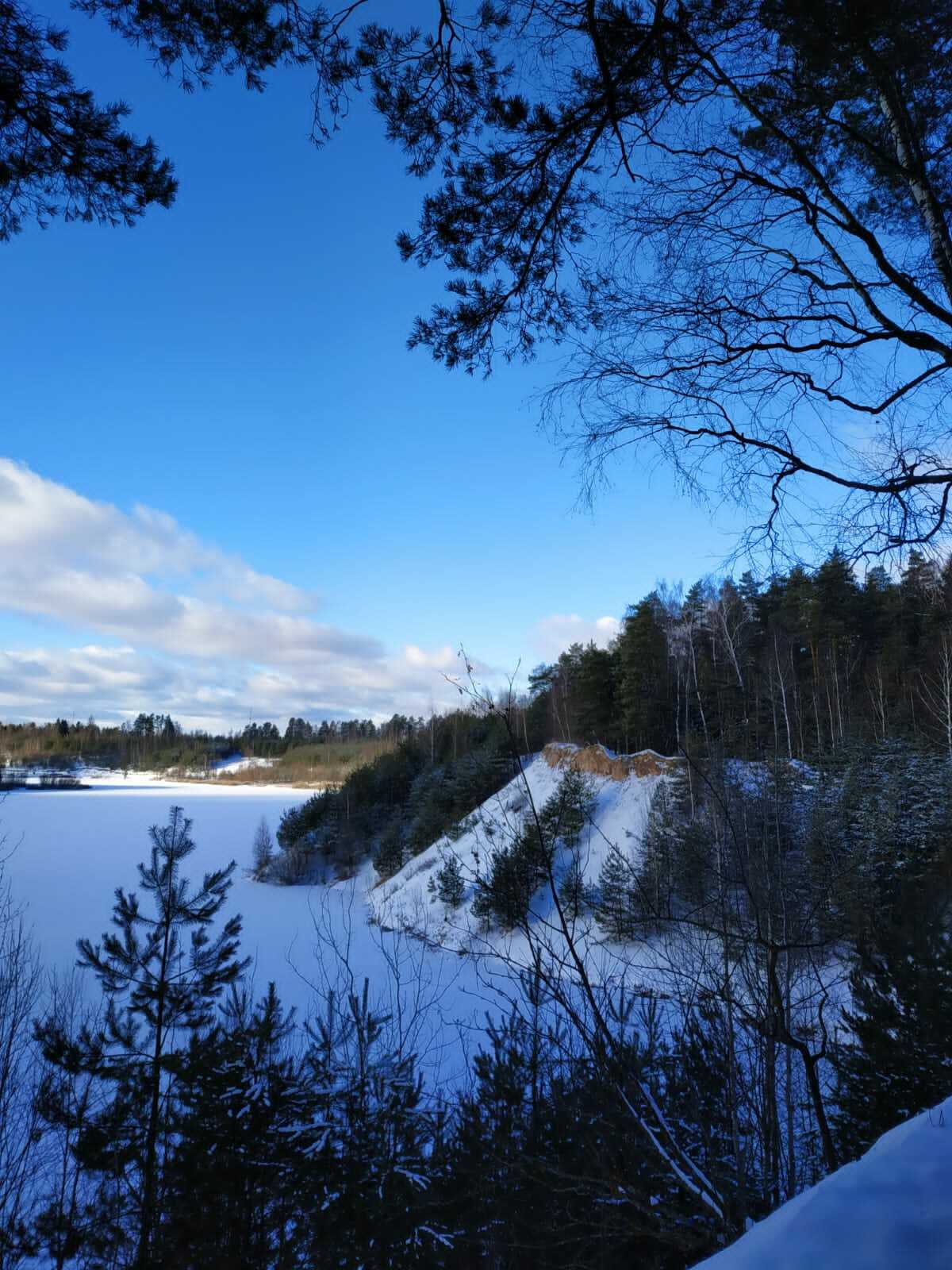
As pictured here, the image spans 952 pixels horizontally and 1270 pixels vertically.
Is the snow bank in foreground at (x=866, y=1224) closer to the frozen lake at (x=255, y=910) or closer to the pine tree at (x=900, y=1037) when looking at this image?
the frozen lake at (x=255, y=910)

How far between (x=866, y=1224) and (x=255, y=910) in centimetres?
3832

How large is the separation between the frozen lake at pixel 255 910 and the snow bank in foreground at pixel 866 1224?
1366 mm

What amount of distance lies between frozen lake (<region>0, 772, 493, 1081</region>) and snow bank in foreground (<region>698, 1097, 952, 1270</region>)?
1.37m

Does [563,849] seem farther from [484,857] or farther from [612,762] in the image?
[612,762]

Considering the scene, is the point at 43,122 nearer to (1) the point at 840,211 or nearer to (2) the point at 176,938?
(1) the point at 840,211

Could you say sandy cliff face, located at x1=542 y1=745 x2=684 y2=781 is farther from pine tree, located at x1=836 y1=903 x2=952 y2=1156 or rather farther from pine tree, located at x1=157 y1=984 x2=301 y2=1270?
pine tree, located at x1=157 y1=984 x2=301 y2=1270

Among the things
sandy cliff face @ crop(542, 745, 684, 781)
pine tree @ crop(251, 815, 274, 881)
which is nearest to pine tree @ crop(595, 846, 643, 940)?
sandy cliff face @ crop(542, 745, 684, 781)

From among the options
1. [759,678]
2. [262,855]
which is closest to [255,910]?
→ [262,855]

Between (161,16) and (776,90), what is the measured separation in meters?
2.67

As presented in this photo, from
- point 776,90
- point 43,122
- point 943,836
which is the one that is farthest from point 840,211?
point 943,836

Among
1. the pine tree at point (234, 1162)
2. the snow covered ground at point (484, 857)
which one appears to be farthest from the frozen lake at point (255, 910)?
the snow covered ground at point (484, 857)

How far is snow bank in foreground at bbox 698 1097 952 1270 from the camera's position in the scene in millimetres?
1181

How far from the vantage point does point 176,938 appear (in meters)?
8.98

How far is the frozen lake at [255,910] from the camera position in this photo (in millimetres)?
13780
